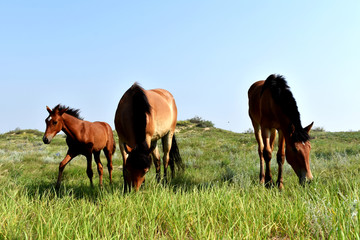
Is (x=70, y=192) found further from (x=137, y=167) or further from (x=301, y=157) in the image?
(x=301, y=157)

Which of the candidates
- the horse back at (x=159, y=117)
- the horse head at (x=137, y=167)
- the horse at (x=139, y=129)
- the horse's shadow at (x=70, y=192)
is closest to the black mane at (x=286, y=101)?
the horse back at (x=159, y=117)

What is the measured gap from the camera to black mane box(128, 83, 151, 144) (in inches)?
186

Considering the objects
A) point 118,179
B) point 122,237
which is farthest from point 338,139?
point 122,237

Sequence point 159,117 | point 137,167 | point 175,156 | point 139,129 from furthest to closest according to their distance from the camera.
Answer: point 175,156 → point 159,117 → point 139,129 → point 137,167

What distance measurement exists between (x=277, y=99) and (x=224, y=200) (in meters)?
2.80

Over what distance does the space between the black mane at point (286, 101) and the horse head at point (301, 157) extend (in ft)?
0.30

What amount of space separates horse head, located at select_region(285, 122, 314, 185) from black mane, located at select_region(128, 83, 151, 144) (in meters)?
2.73

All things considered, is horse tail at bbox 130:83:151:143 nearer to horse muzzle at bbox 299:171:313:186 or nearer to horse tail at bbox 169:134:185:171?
horse tail at bbox 169:134:185:171

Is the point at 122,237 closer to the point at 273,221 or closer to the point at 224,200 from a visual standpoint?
the point at 224,200

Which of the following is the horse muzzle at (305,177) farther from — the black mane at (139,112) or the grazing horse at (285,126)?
the black mane at (139,112)

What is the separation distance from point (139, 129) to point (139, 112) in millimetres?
362

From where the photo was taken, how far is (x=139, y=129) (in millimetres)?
4750

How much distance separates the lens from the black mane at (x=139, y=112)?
186 inches

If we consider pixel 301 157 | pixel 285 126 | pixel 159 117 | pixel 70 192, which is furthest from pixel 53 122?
pixel 301 157
